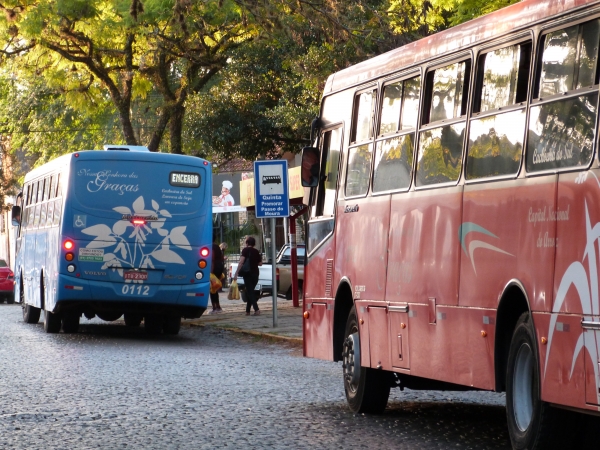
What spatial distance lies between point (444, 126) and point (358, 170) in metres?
2.19

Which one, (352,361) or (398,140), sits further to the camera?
(352,361)

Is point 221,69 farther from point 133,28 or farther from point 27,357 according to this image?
point 27,357

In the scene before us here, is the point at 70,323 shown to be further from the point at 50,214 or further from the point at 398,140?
the point at 398,140

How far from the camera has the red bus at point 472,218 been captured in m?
7.24

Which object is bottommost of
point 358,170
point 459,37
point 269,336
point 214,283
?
point 269,336

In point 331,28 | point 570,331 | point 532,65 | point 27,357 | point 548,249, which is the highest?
point 331,28

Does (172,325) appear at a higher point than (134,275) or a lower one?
lower

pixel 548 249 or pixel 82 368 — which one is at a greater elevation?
pixel 548 249

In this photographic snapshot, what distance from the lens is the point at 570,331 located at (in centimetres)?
716

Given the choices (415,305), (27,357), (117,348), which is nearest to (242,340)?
(117,348)

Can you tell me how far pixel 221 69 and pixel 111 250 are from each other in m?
12.8

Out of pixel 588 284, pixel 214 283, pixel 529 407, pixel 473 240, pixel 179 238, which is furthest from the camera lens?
pixel 214 283

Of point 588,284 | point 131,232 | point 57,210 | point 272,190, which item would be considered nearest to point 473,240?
point 588,284

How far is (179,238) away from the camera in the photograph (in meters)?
21.5
